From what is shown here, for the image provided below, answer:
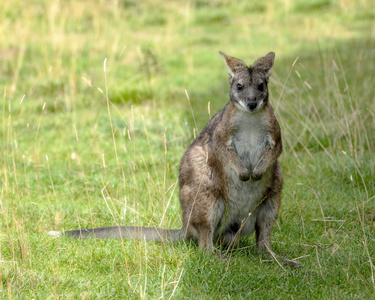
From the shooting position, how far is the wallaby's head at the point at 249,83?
3.93 metres

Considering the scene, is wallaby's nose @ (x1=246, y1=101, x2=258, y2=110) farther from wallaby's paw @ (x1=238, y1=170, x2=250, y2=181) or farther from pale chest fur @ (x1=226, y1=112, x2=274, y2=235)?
wallaby's paw @ (x1=238, y1=170, x2=250, y2=181)

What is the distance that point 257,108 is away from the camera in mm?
3918

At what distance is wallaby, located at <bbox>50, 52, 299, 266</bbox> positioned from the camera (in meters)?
4.05

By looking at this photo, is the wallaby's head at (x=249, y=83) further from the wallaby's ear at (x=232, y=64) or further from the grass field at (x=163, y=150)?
the grass field at (x=163, y=150)

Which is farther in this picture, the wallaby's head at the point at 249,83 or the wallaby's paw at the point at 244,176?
the wallaby's paw at the point at 244,176

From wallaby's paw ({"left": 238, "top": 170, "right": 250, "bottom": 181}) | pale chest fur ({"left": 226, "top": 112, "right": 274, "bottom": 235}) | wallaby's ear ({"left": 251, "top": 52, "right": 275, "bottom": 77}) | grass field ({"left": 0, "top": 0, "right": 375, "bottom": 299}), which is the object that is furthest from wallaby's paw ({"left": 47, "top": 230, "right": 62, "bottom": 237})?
wallaby's ear ({"left": 251, "top": 52, "right": 275, "bottom": 77})

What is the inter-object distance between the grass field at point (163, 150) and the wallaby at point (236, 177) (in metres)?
0.15

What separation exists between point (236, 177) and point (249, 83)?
63cm

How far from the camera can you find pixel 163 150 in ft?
20.6

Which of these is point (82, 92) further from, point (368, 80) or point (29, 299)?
point (29, 299)

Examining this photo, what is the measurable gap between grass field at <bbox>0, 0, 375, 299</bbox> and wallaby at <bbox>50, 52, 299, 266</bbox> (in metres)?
0.15

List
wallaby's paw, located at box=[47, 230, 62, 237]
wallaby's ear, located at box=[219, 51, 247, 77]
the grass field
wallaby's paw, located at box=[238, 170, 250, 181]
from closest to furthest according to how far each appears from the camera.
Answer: the grass field, wallaby's paw, located at box=[238, 170, 250, 181], wallaby's ear, located at box=[219, 51, 247, 77], wallaby's paw, located at box=[47, 230, 62, 237]

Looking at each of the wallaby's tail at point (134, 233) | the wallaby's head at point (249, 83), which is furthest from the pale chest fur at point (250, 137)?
the wallaby's tail at point (134, 233)

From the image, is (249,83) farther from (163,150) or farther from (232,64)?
(163,150)
